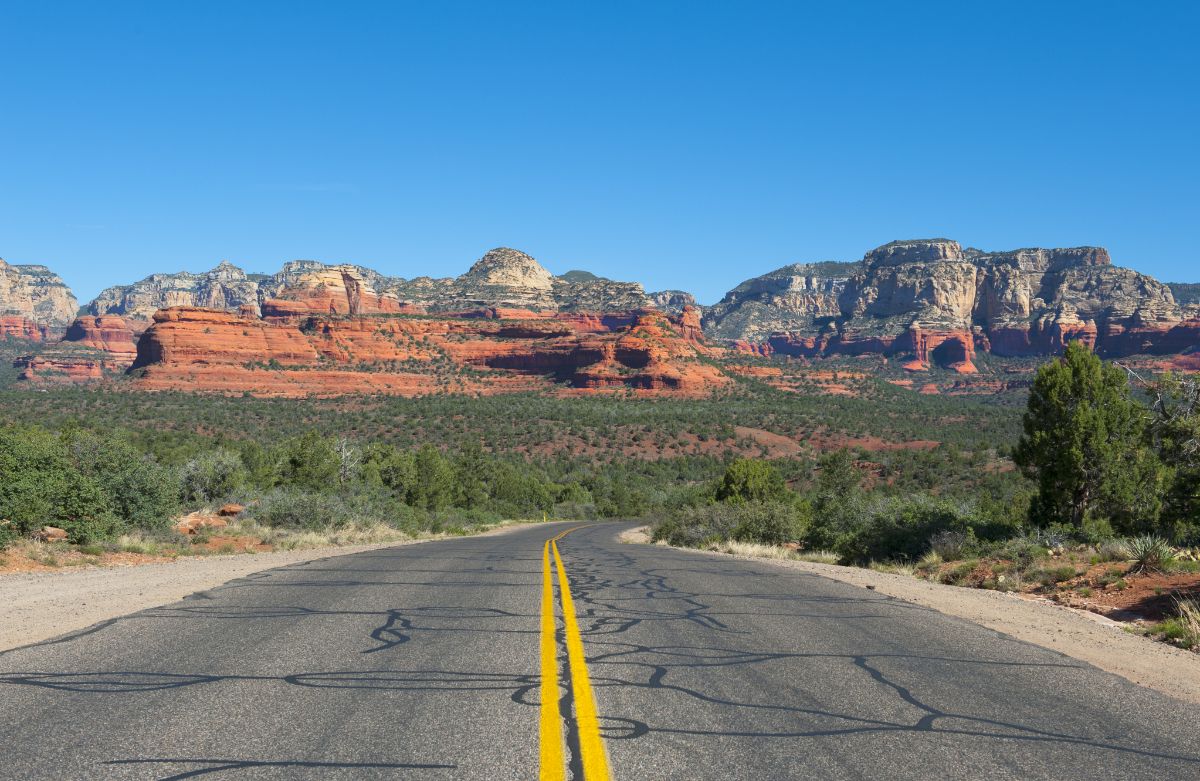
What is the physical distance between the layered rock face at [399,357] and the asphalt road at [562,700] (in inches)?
4398

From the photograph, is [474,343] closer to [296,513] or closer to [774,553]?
[296,513]

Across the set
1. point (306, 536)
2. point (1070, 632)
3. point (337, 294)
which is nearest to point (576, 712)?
point (1070, 632)

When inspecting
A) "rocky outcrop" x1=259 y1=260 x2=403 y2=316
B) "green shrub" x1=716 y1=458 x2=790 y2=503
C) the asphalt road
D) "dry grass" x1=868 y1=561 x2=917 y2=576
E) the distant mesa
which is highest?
"rocky outcrop" x1=259 y1=260 x2=403 y2=316

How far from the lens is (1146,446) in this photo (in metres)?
17.9

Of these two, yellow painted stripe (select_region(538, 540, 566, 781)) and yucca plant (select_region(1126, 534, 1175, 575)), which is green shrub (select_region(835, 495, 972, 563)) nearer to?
yucca plant (select_region(1126, 534, 1175, 575))

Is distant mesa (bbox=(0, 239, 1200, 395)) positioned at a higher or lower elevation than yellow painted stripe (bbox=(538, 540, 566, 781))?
higher

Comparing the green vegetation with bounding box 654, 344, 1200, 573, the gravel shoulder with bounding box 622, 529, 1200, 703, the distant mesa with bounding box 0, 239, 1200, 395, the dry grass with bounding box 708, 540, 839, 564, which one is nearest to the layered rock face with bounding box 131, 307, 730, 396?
the distant mesa with bounding box 0, 239, 1200, 395

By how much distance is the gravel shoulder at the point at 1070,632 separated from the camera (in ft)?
23.5

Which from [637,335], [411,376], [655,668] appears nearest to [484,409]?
[411,376]

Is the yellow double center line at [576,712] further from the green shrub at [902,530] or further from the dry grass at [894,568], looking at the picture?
the green shrub at [902,530]

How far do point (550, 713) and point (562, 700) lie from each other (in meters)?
0.33

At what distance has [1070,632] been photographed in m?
9.43

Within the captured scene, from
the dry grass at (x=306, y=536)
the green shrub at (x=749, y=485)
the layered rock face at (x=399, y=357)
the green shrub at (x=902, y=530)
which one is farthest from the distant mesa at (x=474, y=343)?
the green shrub at (x=902, y=530)

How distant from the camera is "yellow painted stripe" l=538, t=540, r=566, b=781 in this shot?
4.32 m
